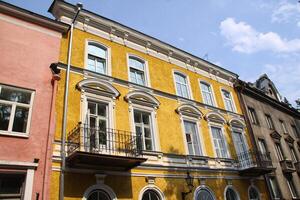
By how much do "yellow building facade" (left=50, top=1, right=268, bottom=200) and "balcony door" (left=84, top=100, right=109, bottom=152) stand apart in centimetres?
4

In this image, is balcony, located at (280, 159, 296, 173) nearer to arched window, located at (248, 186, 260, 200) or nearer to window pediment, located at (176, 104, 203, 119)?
arched window, located at (248, 186, 260, 200)

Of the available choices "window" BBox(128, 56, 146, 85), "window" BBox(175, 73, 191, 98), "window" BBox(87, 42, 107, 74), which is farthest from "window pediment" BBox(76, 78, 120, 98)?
"window" BBox(175, 73, 191, 98)

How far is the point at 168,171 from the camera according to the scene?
41.2 feet

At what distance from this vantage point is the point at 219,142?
647 inches

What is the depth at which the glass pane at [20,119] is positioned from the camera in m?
9.29

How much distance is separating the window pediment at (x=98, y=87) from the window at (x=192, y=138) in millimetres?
4826

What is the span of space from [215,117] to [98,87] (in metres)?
8.42

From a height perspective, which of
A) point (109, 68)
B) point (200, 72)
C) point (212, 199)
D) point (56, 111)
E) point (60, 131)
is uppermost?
point (200, 72)

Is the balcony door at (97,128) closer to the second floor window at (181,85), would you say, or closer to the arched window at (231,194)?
the second floor window at (181,85)

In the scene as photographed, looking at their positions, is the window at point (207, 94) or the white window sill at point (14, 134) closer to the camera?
the white window sill at point (14, 134)

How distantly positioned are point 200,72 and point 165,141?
289 inches

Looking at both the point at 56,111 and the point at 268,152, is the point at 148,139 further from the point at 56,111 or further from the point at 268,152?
the point at 268,152

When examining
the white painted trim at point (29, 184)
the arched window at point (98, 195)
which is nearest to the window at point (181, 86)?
the arched window at point (98, 195)

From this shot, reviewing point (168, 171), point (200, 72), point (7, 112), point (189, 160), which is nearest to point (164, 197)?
point (168, 171)
